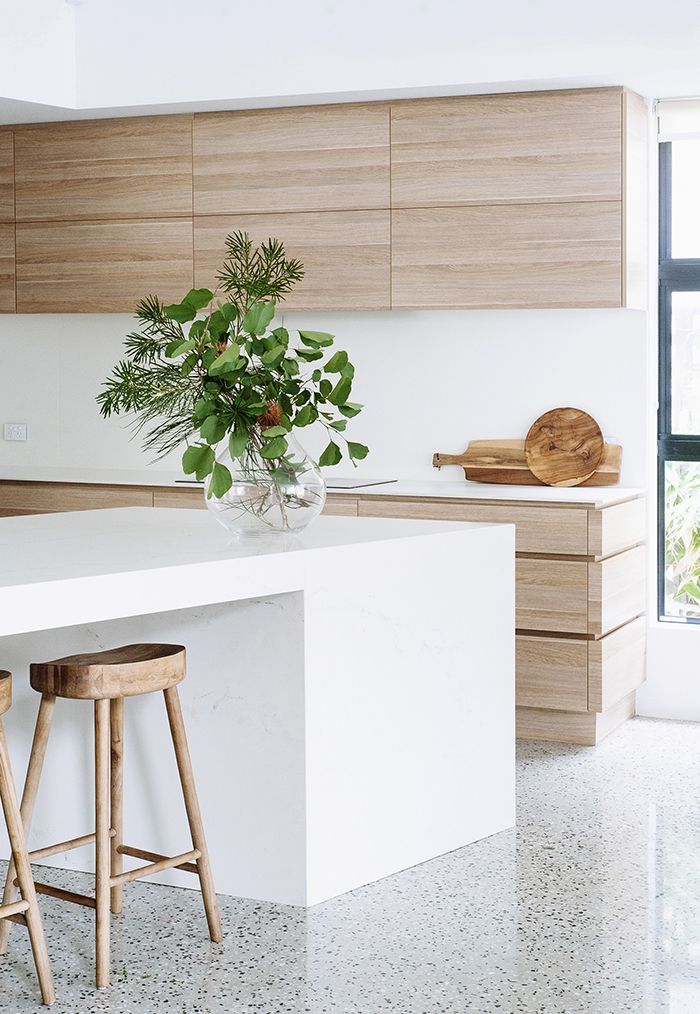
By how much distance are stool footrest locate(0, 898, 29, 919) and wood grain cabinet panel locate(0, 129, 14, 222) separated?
3816 mm

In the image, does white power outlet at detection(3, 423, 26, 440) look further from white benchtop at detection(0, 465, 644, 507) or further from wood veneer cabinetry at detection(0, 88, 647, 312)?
wood veneer cabinetry at detection(0, 88, 647, 312)

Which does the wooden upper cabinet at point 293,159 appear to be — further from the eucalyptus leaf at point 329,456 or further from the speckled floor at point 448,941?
the speckled floor at point 448,941

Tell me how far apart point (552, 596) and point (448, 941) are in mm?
1854

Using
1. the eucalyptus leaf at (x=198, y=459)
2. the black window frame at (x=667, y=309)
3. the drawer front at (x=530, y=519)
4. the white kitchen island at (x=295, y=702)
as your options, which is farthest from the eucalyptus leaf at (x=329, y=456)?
the black window frame at (x=667, y=309)

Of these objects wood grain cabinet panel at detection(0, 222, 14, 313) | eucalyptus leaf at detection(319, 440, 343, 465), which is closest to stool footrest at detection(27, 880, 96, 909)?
eucalyptus leaf at detection(319, 440, 343, 465)

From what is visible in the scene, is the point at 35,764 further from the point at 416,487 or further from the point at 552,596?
the point at 416,487

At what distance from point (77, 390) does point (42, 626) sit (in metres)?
3.80

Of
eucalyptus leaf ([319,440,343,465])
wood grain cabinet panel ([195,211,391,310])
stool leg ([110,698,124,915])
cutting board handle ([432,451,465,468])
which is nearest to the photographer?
stool leg ([110,698,124,915])

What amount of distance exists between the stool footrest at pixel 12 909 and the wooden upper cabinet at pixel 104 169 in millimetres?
3407

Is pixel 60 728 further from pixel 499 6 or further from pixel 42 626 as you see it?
pixel 499 6

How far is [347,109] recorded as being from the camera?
5.25 m

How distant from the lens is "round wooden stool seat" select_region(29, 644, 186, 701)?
2904mm

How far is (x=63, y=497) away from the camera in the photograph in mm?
5520

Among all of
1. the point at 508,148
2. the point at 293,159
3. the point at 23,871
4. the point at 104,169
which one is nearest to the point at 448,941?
the point at 23,871
